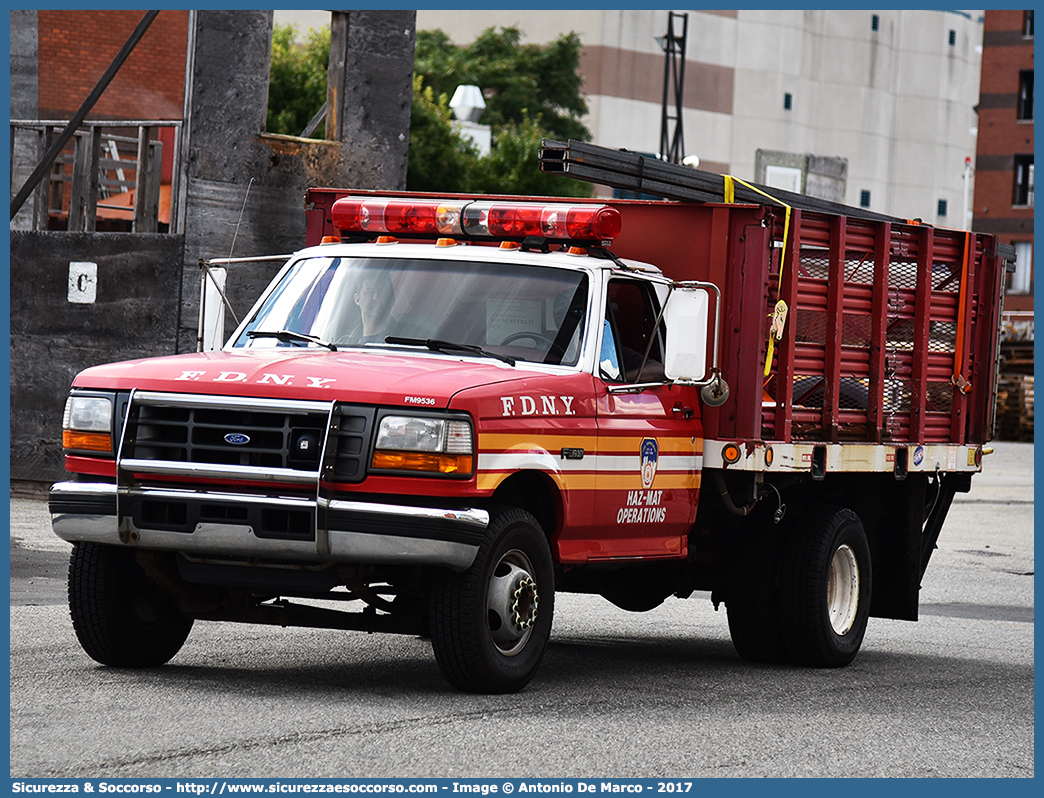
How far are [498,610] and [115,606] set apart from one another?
77.7 inches

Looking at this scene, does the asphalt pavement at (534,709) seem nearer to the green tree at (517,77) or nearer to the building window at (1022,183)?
the green tree at (517,77)

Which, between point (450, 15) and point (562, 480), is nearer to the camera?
point (562, 480)

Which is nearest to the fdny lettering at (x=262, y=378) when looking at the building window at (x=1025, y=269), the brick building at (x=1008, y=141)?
the brick building at (x=1008, y=141)

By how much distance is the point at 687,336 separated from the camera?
29.6ft

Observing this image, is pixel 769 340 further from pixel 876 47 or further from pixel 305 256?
pixel 876 47

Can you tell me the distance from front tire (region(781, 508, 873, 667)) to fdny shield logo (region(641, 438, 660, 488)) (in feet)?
5.14

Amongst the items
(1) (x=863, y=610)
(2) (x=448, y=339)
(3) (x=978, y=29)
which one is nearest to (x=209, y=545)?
(2) (x=448, y=339)

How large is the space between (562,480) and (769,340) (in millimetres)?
1979

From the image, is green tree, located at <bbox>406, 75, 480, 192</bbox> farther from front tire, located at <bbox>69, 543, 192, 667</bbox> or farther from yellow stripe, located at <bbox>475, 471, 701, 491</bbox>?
front tire, located at <bbox>69, 543, 192, 667</bbox>

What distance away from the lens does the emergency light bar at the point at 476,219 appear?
31.2 ft

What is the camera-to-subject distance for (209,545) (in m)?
8.02

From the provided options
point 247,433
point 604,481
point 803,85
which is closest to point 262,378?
point 247,433
